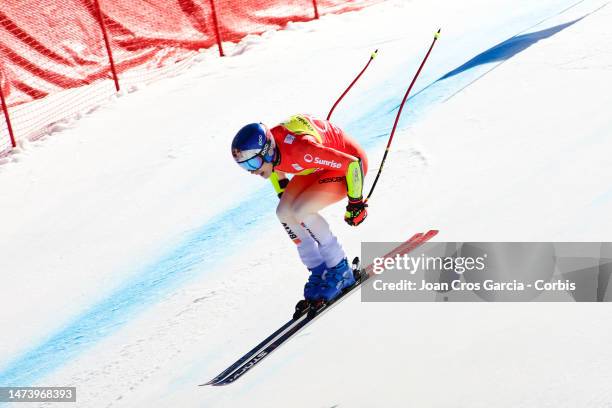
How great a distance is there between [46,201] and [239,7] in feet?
15.1

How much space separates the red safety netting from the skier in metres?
6.14

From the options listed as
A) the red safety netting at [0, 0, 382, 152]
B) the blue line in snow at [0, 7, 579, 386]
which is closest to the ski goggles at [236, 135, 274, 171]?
the blue line in snow at [0, 7, 579, 386]

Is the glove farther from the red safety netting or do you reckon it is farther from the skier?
the red safety netting

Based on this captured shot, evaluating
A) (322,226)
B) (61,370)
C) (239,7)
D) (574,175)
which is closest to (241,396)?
(322,226)

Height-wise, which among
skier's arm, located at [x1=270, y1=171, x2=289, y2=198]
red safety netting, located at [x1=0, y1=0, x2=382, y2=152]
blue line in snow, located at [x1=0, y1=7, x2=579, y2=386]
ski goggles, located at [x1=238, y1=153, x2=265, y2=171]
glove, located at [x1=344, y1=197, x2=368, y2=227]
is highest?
red safety netting, located at [x1=0, y1=0, x2=382, y2=152]

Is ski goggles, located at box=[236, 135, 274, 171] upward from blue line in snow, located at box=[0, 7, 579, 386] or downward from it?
upward

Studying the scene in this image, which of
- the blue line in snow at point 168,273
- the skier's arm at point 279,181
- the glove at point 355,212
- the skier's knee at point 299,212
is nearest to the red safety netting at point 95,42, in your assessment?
the blue line in snow at point 168,273

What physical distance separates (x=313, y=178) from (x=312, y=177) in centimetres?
2

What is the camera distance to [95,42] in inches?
479

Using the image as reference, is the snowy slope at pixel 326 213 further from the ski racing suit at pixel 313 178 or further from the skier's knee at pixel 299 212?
the skier's knee at pixel 299 212

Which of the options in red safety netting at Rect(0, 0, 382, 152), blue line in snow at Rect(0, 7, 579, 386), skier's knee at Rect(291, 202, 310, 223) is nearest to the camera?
skier's knee at Rect(291, 202, 310, 223)

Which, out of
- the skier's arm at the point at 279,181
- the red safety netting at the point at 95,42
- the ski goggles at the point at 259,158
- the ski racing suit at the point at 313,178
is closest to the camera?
the ski goggles at the point at 259,158

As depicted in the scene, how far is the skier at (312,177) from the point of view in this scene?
5527 millimetres

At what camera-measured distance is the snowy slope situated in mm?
5805
